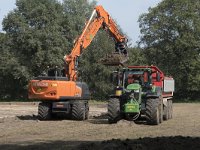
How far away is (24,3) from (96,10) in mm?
41848

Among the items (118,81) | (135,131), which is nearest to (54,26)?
(118,81)

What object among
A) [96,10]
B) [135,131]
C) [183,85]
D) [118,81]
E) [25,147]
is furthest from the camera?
[183,85]

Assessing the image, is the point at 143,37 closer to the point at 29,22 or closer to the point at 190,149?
the point at 29,22

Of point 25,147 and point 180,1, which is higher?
point 180,1

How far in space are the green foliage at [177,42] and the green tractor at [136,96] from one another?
145ft

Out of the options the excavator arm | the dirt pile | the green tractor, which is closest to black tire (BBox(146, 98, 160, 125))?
the green tractor

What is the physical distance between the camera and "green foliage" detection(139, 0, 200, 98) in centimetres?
6650

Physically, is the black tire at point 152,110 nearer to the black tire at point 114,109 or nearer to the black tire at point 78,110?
the black tire at point 114,109

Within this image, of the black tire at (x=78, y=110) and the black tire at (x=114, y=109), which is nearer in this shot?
the black tire at (x=114, y=109)

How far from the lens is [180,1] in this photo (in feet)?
232

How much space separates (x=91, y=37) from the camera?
83.4 feet

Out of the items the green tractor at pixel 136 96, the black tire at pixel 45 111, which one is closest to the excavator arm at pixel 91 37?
the black tire at pixel 45 111

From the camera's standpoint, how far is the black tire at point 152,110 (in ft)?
66.4

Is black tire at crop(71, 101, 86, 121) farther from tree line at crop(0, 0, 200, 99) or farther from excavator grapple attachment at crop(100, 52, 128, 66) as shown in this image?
tree line at crop(0, 0, 200, 99)
